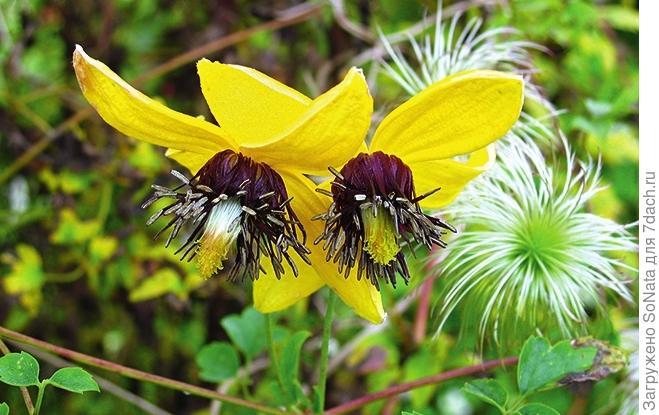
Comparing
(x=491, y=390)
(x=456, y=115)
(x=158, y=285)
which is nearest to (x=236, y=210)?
(x=456, y=115)

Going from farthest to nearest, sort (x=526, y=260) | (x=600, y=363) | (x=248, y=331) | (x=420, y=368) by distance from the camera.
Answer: (x=420, y=368) < (x=248, y=331) < (x=526, y=260) < (x=600, y=363)

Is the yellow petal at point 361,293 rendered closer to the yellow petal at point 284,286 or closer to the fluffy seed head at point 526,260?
the yellow petal at point 284,286

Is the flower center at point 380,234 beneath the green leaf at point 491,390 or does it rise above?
above

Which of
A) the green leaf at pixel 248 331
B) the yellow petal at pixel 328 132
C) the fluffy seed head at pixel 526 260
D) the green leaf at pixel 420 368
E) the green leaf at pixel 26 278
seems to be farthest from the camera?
the green leaf at pixel 26 278

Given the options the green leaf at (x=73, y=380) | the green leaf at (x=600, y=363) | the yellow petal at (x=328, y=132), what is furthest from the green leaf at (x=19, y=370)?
the green leaf at (x=600, y=363)

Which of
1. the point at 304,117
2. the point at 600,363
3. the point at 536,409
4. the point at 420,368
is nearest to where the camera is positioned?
the point at 304,117

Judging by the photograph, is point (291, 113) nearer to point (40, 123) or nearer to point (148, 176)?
point (148, 176)

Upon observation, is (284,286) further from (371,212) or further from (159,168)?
(159,168)

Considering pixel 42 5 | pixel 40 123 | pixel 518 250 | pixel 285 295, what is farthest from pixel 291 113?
pixel 42 5
